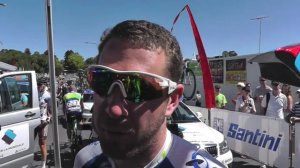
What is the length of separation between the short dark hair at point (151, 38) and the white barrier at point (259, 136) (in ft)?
20.5

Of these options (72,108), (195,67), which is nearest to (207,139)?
(72,108)

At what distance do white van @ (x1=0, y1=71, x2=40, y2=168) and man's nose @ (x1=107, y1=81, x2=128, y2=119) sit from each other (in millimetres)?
4653

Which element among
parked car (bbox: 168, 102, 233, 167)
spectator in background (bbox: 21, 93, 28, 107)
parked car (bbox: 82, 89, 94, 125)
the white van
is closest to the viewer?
the white van

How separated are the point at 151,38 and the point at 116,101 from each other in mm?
292

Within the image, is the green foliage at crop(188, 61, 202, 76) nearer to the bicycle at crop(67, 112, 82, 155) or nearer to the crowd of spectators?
the crowd of spectators

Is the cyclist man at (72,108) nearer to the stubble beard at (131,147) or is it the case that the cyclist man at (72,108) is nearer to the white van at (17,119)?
the white van at (17,119)

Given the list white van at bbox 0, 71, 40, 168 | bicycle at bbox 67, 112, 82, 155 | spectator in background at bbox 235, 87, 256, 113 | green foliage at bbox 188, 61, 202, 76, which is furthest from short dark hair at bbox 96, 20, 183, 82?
green foliage at bbox 188, 61, 202, 76

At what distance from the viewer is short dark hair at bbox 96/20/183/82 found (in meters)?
1.40

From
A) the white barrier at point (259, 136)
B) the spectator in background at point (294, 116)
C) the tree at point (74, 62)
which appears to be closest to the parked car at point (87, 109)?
the white barrier at point (259, 136)

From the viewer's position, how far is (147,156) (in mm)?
1406

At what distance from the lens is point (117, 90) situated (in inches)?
52.6

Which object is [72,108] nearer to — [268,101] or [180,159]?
[268,101]

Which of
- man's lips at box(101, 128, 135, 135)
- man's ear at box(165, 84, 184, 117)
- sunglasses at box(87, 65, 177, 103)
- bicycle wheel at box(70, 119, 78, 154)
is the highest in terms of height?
sunglasses at box(87, 65, 177, 103)

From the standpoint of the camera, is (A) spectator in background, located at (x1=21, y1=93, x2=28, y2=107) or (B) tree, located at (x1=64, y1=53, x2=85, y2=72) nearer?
(A) spectator in background, located at (x1=21, y1=93, x2=28, y2=107)
